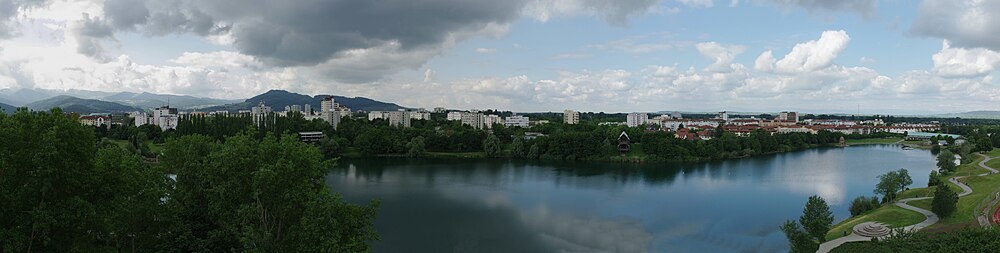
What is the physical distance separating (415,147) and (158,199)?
110 feet

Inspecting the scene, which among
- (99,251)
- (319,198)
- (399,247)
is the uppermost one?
(319,198)

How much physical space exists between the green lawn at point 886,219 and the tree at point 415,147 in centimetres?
2954

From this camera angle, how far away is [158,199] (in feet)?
26.0

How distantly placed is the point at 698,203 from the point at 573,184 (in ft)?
22.1

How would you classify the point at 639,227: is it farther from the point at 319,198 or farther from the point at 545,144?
the point at 545,144

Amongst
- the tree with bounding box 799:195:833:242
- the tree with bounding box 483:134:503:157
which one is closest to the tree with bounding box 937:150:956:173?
the tree with bounding box 799:195:833:242

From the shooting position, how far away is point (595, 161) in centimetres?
3838

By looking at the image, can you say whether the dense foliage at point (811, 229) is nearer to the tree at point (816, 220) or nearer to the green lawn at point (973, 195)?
the tree at point (816, 220)

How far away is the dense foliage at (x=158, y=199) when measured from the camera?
19.1 ft

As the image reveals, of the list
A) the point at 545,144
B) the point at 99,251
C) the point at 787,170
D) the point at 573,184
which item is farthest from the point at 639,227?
the point at 545,144

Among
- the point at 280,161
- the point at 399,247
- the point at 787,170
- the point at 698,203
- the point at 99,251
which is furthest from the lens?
the point at 787,170

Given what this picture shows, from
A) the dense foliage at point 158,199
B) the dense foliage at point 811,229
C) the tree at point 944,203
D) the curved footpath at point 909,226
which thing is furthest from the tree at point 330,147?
the tree at point 944,203

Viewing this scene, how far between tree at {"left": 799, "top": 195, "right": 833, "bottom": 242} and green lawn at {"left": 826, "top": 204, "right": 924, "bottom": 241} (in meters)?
1.01

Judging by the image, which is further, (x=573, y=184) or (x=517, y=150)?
(x=517, y=150)
